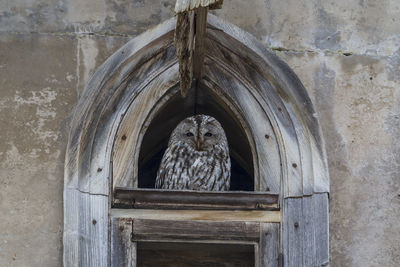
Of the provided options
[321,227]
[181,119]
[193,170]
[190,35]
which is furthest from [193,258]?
[190,35]

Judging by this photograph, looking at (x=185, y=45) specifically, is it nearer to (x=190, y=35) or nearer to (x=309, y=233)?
(x=190, y=35)

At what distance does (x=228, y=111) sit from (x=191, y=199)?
488mm

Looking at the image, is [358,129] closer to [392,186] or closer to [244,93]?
[392,186]

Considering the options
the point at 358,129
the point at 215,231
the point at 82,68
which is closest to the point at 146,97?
the point at 82,68

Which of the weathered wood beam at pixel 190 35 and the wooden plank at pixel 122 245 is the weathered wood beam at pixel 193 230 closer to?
the wooden plank at pixel 122 245

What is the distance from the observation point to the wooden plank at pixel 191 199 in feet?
11.4

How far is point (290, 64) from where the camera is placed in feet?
12.8

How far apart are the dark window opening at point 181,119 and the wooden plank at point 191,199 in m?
0.45

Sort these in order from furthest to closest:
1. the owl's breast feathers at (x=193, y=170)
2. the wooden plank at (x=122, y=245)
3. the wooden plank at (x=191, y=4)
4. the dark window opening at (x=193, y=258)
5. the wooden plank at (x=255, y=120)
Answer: the owl's breast feathers at (x=193, y=170)
the dark window opening at (x=193, y=258)
the wooden plank at (x=255, y=120)
the wooden plank at (x=122, y=245)
the wooden plank at (x=191, y=4)

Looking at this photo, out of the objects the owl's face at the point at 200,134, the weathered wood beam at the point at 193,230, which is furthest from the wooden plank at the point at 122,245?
the owl's face at the point at 200,134

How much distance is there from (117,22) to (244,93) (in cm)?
64

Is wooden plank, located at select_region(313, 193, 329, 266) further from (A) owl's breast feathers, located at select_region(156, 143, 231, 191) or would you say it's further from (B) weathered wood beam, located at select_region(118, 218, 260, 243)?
(A) owl's breast feathers, located at select_region(156, 143, 231, 191)

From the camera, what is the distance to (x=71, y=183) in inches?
136

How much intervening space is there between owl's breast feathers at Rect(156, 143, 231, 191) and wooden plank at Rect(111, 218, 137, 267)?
598 millimetres
